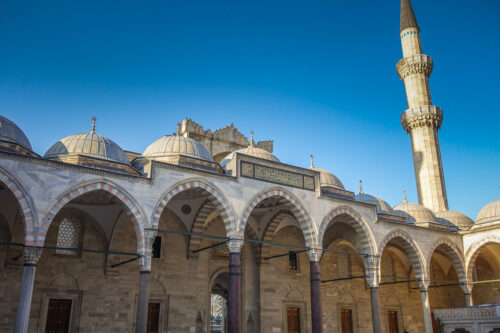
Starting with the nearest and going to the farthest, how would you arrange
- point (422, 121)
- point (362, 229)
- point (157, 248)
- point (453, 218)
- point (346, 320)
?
point (157, 248) < point (362, 229) < point (346, 320) < point (453, 218) < point (422, 121)

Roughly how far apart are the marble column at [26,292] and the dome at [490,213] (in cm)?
1719

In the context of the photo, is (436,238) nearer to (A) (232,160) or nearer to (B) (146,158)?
(A) (232,160)

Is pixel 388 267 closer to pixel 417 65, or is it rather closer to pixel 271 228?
pixel 271 228

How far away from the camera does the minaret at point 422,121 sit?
75.8 ft

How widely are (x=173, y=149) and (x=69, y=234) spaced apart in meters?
3.95

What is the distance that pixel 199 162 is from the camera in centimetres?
1402

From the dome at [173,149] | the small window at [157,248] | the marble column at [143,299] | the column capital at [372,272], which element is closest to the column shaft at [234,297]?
the marble column at [143,299]

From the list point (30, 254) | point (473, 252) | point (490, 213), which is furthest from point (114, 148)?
point (490, 213)

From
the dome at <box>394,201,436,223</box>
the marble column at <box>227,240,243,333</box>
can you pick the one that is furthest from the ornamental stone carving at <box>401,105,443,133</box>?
the marble column at <box>227,240,243,333</box>

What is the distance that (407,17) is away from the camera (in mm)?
26578

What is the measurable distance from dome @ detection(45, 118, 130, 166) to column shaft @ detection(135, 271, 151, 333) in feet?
11.2

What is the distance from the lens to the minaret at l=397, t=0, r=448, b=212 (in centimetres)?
2309

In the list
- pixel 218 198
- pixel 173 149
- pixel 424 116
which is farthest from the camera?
pixel 424 116

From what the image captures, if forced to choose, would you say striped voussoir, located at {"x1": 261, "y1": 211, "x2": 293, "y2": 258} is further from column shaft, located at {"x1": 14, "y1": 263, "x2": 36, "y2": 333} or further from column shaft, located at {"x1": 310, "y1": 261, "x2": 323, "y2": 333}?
column shaft, located at {"x1": 14, "y1": 263, "x2": 36, "y2": 333}
